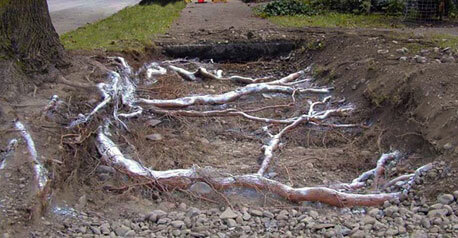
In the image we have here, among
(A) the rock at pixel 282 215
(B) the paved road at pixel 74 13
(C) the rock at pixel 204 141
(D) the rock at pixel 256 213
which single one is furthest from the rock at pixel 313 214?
(B) the paved road at pixel 74 13

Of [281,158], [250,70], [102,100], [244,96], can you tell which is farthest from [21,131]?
[250,70]

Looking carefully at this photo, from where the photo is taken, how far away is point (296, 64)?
31.4 feet

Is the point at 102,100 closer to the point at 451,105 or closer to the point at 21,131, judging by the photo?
the point at 21,131

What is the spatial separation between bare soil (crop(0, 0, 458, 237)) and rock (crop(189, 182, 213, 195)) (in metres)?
0.11

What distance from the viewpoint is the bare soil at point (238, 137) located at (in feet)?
16.2

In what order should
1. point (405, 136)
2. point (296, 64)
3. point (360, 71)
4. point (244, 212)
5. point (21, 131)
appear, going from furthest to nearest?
point (296, 64) < point (360, 71) < point (405, 136) < point (21, 131) < point (244, 212)

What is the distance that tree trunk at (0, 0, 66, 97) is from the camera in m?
6.21

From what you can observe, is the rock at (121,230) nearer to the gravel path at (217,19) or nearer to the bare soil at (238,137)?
the bare soil at (238,137)

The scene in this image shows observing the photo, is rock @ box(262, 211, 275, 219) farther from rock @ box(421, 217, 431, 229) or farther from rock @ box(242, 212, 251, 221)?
rock @ box(421, 217, 431, 229)

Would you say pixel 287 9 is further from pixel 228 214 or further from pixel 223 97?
pixel 228 214

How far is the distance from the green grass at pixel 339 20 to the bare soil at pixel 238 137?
226cm

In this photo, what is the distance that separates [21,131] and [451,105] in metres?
4.15

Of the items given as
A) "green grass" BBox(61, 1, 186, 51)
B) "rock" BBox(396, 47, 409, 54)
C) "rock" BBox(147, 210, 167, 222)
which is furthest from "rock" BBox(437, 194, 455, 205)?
"green grass" BBox(61, 1, 186, 51)

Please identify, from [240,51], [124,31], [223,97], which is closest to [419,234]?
[223,97]
